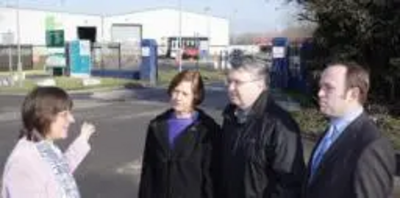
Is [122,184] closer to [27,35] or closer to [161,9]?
[27,35]

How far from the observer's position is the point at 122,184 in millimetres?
11406

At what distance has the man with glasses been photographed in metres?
4.75

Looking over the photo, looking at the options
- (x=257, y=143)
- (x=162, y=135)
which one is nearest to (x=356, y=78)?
(x=257, y=143)

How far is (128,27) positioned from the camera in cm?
10569

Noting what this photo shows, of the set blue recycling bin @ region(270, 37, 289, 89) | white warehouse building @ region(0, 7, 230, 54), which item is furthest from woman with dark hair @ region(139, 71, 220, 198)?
white warehouse building @ region(0, 7, 230, 54)

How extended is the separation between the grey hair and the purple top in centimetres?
49

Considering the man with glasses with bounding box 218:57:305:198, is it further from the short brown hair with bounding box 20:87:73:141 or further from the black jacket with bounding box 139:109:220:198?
the short brown hair with bounding box 20:87:73:141

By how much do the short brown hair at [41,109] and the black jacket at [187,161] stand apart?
43.0 inches

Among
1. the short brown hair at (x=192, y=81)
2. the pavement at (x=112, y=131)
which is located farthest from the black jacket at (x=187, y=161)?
the pavement at (x=112, y=131)

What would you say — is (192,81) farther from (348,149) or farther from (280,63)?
(280,63)

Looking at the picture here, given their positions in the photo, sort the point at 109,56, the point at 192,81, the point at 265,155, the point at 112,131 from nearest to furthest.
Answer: the point at 265,155 < the point at 192,81 < the point at 112,131 < the point at 109,56

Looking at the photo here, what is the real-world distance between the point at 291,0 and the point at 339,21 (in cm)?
216

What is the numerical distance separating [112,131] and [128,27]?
289 ft

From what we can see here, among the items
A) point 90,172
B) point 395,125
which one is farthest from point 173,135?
point 395,125
